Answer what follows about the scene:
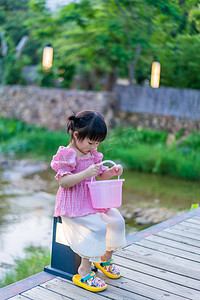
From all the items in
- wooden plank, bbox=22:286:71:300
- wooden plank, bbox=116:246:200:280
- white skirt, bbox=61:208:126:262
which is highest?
white skirt, bbox=61:208:126:262

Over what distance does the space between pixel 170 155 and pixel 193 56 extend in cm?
304

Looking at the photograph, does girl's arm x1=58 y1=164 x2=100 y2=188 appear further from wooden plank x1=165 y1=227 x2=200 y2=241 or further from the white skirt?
wooden plank x1=165 y1=227 x2=200 y2=241

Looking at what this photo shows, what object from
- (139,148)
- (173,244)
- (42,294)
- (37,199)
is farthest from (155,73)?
(42,294)

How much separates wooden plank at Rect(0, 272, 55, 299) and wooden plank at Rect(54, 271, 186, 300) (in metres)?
0.12

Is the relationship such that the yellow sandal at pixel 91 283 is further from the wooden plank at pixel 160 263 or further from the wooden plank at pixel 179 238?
the wooden plank at pixel 179 238

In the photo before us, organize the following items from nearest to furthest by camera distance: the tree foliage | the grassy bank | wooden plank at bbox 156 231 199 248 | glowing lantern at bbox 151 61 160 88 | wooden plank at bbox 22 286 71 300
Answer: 1. wooden plank at bbox 22 286 71 300
2. wooden plank at bbox 156 231 199 248
3. the grassy bank
4. the tree foliage
5. glowing lantern at bbox 151 61 160 88

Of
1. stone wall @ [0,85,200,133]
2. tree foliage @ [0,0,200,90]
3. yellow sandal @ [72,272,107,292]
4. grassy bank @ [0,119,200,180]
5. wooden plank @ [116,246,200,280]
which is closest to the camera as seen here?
yellow sandal @ [72,272,107,292]

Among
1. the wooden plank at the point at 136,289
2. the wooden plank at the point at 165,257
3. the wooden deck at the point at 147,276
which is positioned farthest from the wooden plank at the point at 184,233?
the wooden plank at the point at 136,289

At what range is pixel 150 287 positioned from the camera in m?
2.26

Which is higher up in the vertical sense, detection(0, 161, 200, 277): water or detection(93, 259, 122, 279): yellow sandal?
detection(93, 259, 122, 279): yellow sandal

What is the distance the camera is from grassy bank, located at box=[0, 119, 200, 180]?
7891 mm

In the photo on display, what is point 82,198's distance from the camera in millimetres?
2248

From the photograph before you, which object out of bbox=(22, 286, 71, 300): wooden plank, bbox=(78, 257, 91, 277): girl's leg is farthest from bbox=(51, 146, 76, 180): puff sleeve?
bbox=(22, 286, 71, 300): wooden plank

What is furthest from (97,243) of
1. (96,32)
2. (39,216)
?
(96,32)
